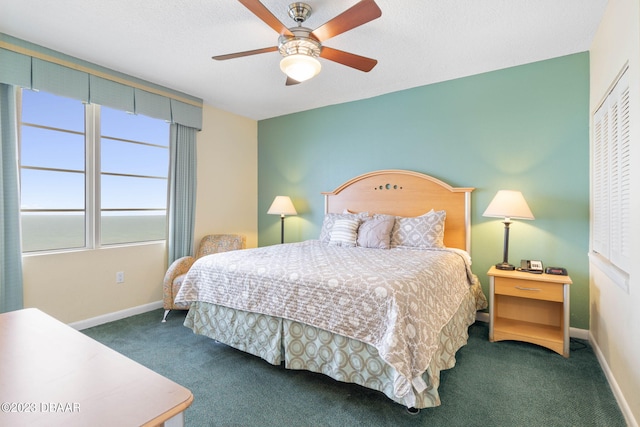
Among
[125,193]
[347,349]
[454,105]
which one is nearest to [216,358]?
[347,349]

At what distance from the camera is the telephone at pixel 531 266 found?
2651 millimetres

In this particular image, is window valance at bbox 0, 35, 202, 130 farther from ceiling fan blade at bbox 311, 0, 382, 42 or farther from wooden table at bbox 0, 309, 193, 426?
wooden table at bbox 0, 309, 193, 426

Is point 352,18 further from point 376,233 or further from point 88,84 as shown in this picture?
point 88,84

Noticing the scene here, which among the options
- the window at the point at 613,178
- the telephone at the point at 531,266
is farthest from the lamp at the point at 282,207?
the window at the point at 613,178

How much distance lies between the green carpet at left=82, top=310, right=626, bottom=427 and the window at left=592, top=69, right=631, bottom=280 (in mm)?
830

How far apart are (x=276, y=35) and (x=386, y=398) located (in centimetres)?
276

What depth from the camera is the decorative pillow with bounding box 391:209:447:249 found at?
305 cm

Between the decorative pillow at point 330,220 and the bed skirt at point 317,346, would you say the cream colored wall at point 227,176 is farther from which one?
the bed skirt at point 317,346

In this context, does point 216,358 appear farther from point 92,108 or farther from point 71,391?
point 92,108

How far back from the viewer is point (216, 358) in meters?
2.43

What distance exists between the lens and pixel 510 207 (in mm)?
2695

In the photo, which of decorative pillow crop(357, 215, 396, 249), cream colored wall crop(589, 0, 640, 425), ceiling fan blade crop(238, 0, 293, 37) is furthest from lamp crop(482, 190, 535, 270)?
ceiling fan blade crop(238, 0, 293, 37)

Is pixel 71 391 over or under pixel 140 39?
under

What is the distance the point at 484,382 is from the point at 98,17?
3751mm
